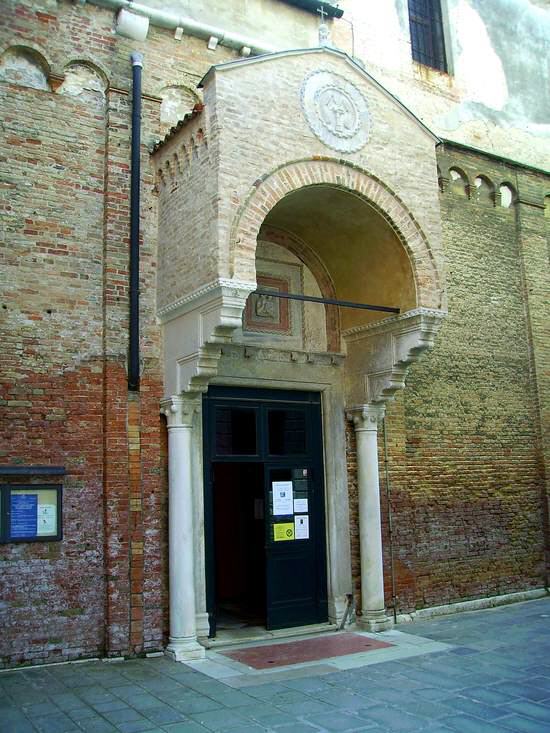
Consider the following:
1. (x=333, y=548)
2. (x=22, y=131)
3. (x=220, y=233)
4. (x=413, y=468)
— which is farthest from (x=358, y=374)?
(x=22, y=131)

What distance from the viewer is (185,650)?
26.5 ft

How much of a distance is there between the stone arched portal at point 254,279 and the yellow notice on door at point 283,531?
0.59 metres

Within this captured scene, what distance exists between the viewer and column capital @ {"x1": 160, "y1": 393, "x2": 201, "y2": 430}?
8492mm

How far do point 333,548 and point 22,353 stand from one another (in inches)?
189

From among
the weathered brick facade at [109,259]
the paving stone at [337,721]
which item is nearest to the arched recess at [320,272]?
the weathered brick facade at [109,259]

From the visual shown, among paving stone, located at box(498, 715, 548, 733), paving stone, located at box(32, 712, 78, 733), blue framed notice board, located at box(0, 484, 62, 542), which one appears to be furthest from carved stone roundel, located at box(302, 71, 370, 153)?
paving stone, located at box(32, 712, 78, 733)

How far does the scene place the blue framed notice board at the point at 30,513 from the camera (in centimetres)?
764

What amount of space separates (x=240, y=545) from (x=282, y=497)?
98.6 inches

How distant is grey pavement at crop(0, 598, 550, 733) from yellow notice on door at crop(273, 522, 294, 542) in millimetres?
1799

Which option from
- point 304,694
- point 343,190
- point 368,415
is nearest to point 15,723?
point 304,694

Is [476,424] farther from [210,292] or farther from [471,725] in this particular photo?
[471,725]

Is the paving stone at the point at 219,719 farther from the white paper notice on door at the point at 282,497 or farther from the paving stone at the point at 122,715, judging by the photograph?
the white paper notice on door at the point at 282,497

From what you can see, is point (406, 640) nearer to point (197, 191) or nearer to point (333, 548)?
point (333, 548)

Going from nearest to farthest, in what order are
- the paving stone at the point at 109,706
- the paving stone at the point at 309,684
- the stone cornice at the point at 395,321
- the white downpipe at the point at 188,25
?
the paving stone at the point at 109,706 → the paving stone at the point at 309,684 → the white downpipe at the point at 188,25 → the stone cornice at the point at 395,321
